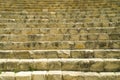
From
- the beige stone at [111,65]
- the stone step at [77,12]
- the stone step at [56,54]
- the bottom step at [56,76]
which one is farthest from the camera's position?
the stone step at [77,12]

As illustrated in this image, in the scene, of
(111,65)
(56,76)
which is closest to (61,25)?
(111,65)

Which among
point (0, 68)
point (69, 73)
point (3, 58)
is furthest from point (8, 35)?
point (69, 73)

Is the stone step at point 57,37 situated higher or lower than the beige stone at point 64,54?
higher

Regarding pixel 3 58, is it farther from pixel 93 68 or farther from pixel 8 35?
pixel 93 68

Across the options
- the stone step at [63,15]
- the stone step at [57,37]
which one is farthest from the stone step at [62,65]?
the stone step at [63,15]

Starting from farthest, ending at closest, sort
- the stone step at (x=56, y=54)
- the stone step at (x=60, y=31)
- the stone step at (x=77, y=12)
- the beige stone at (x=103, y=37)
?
the stone step at (x=77, y=12) < the stone step at (x=60, y=31) < the beige stone at (x=103, y=37) < the stone step at (x=56, y=54)

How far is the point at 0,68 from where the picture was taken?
13.0 ft

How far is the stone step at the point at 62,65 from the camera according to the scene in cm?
398

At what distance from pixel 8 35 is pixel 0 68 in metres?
1.51

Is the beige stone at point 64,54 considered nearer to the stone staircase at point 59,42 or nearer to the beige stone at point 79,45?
the stone staircase at point 59,42

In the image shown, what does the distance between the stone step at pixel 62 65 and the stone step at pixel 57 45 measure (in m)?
0.83

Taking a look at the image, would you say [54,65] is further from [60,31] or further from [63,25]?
[63,25]

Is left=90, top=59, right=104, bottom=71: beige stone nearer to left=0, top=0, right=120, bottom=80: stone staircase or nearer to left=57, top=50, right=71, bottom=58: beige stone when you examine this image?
left=0, top=0, right=120, bottom=80: stone staircase

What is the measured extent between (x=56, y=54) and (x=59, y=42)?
19.4 inches
